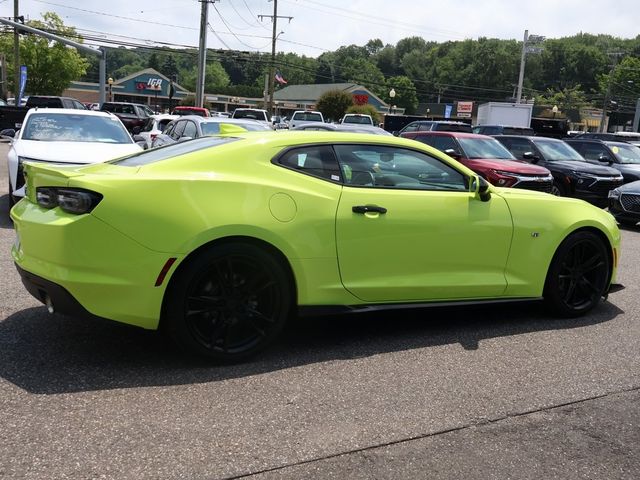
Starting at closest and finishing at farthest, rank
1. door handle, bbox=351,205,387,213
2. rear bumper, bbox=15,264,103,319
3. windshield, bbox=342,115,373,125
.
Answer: rear bumper, bbox=15,264,103,319, door handle, bbox=351,205,387,213, windshield, bbox=342,115,373,125

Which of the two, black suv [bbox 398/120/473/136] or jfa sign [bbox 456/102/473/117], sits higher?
jfa sign [bbox 456/102/473/117]

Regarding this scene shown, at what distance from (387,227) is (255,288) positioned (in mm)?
996

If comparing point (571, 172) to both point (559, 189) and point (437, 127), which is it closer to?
point (559, 189)

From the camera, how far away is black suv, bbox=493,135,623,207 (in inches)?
531

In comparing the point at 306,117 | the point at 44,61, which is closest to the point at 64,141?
the point at 306,117

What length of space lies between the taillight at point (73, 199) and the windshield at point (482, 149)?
1027 cm

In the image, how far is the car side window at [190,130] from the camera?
12945mm

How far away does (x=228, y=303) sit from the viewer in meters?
3.92

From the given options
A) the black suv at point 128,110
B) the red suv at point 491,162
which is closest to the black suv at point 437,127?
the red suv at point 491,162

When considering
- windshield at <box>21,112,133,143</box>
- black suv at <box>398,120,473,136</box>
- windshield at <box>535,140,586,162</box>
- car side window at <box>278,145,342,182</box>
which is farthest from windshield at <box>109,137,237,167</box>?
black suv at <box>398,120,473,136</box>

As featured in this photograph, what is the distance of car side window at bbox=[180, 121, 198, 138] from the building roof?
276ft

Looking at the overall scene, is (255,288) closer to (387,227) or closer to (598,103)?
(387,227)

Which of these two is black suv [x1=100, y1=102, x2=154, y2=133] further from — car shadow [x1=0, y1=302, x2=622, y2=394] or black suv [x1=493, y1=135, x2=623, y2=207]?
car shadow [x1=0, y1=302, x2=622, y2=394]

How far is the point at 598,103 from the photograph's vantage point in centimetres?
11262
